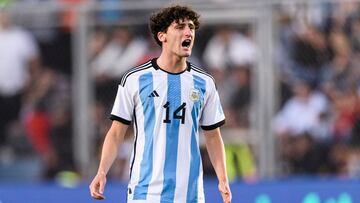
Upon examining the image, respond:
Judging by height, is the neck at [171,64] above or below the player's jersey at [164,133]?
above

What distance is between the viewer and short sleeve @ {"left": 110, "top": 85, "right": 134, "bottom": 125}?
5957 mm

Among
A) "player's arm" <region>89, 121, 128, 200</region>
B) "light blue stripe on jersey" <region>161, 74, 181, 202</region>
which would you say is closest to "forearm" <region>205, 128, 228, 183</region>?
"light blue stripe on jersey" <region>161, 74, 181, 202</region>

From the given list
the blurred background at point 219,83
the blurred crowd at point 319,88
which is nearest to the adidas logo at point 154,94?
the blurred background at point 219,83

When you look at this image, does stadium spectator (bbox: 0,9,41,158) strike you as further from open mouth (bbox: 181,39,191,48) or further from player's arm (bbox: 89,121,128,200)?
open mouth (bbox: 181,39,191,48)

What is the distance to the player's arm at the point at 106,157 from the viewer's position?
5801 mm

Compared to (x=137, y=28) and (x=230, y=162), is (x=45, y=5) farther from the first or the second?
(x=230, y=162)

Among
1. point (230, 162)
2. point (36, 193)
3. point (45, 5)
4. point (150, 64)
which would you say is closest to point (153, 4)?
point (45, 5)

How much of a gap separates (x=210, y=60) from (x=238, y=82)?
390 millimetres

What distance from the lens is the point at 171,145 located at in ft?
19.2

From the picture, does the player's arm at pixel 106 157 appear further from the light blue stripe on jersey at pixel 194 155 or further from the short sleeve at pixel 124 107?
the light blue stripe on jersey at pixel 194 155

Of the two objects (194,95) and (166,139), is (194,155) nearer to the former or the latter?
(166,139)

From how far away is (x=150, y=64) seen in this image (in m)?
6.00

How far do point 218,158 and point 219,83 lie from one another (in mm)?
4255

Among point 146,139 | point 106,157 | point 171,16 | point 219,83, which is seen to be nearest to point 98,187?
point 106,157
